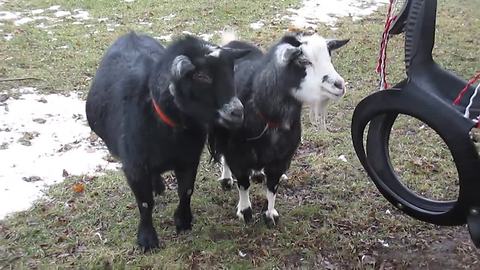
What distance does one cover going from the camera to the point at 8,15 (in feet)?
27.2

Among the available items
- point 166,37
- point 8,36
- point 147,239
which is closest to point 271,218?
point 147,239

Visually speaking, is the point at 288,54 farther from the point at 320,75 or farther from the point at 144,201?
the point at 144,201

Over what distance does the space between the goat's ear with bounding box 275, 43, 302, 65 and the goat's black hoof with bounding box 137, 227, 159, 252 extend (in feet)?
3.96

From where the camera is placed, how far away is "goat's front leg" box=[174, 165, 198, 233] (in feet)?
11.2

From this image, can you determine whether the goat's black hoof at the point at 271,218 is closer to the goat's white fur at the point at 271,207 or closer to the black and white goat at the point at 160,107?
the goat's white fur at the point at 271,207

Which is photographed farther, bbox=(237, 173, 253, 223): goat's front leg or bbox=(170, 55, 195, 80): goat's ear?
bbox=(237, 173, 253, 223): goat's front leg

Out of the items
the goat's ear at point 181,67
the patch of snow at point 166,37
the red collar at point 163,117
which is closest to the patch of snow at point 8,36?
the patch of snow at point 166,37

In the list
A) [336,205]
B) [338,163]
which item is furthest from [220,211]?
[338,163]

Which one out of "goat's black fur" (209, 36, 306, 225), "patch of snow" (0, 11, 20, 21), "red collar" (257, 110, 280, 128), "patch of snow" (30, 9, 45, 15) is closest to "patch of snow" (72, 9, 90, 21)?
"patch of snow" (30, 9, 45, 15)

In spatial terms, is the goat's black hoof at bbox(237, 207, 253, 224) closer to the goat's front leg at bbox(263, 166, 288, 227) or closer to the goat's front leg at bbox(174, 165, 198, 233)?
the goat's front leg at bbox(263, 166, 288, 227)

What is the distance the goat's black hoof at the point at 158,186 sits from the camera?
12.6 ft

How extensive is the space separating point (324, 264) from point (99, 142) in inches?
87.5

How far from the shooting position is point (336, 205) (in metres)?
3.91

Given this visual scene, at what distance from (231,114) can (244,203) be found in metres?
0.97
